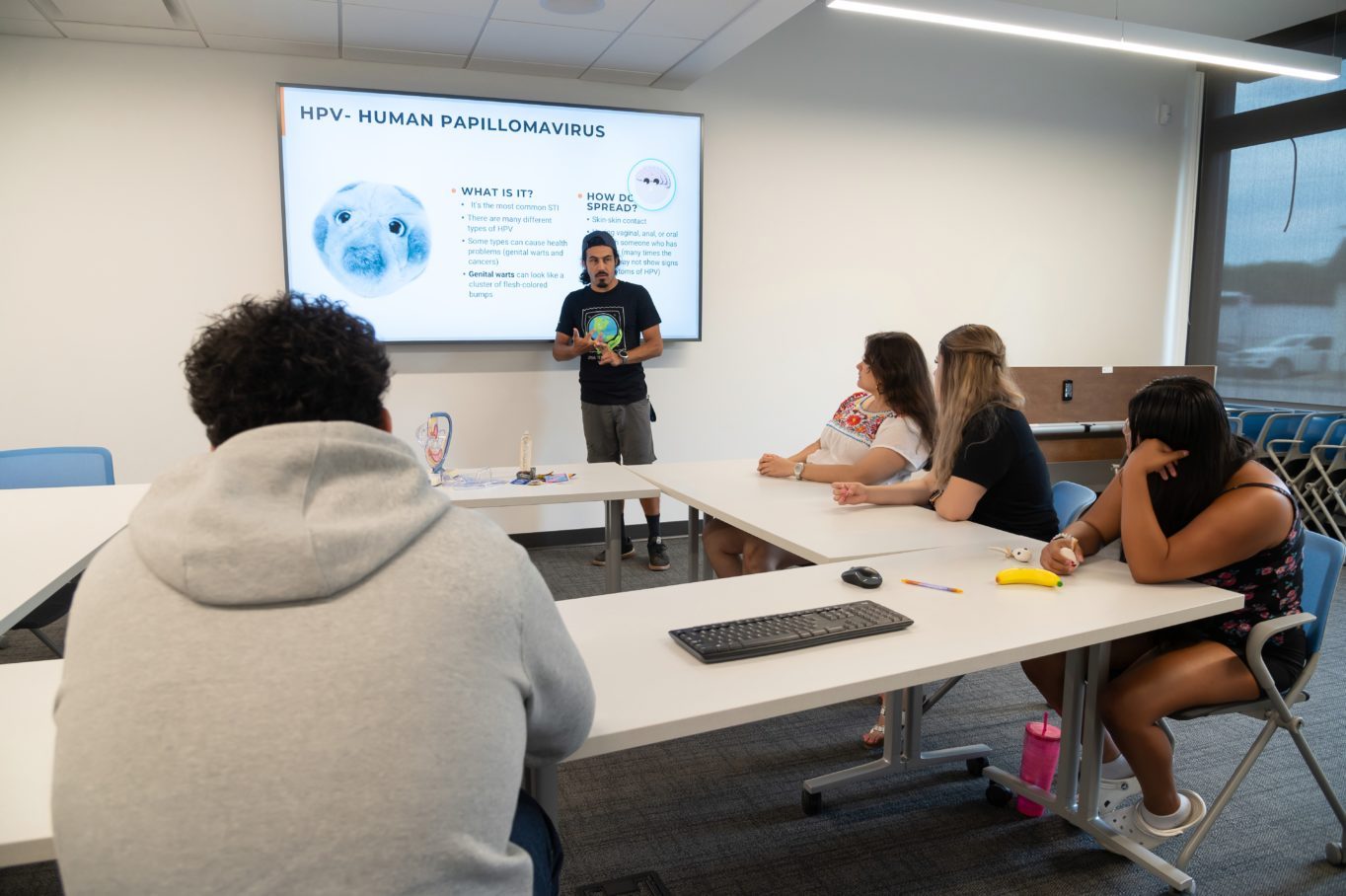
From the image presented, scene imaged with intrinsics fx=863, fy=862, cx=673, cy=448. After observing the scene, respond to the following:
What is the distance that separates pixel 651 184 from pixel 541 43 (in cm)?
95

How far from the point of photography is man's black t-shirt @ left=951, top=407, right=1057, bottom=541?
7.60ft

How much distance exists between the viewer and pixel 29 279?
396cm

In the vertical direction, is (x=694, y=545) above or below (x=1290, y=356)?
below

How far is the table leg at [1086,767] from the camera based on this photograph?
6.08ft

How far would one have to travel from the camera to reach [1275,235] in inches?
225

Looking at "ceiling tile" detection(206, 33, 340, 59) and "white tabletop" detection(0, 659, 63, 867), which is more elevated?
"ceiling tile" detection(206, 33, 340, 59)

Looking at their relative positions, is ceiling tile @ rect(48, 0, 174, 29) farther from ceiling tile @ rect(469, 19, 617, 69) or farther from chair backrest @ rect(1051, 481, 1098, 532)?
chair backrest @ rect(1051, 481, 1098, 532)

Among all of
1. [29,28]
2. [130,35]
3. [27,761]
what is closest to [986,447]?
[27,761]

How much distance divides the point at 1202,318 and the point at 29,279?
7126 mm

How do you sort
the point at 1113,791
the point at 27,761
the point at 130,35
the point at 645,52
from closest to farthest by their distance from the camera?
1. the point at 27,761
2. the point at 1113,791
3. the point at 130,35
4. the point at 645,52

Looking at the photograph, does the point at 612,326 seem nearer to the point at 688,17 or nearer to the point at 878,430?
the point at 688,17

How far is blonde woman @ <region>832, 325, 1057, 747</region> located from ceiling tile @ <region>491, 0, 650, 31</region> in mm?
2123

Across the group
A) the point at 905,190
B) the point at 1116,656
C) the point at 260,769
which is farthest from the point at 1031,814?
the point at 905,190

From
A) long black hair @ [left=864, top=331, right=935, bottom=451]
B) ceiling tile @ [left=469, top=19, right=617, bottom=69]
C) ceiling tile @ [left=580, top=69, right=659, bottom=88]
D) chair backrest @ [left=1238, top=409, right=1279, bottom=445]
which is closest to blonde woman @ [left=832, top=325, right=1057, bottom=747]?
long black hair @ [left=864, top=331, right=935, bottom=451]
